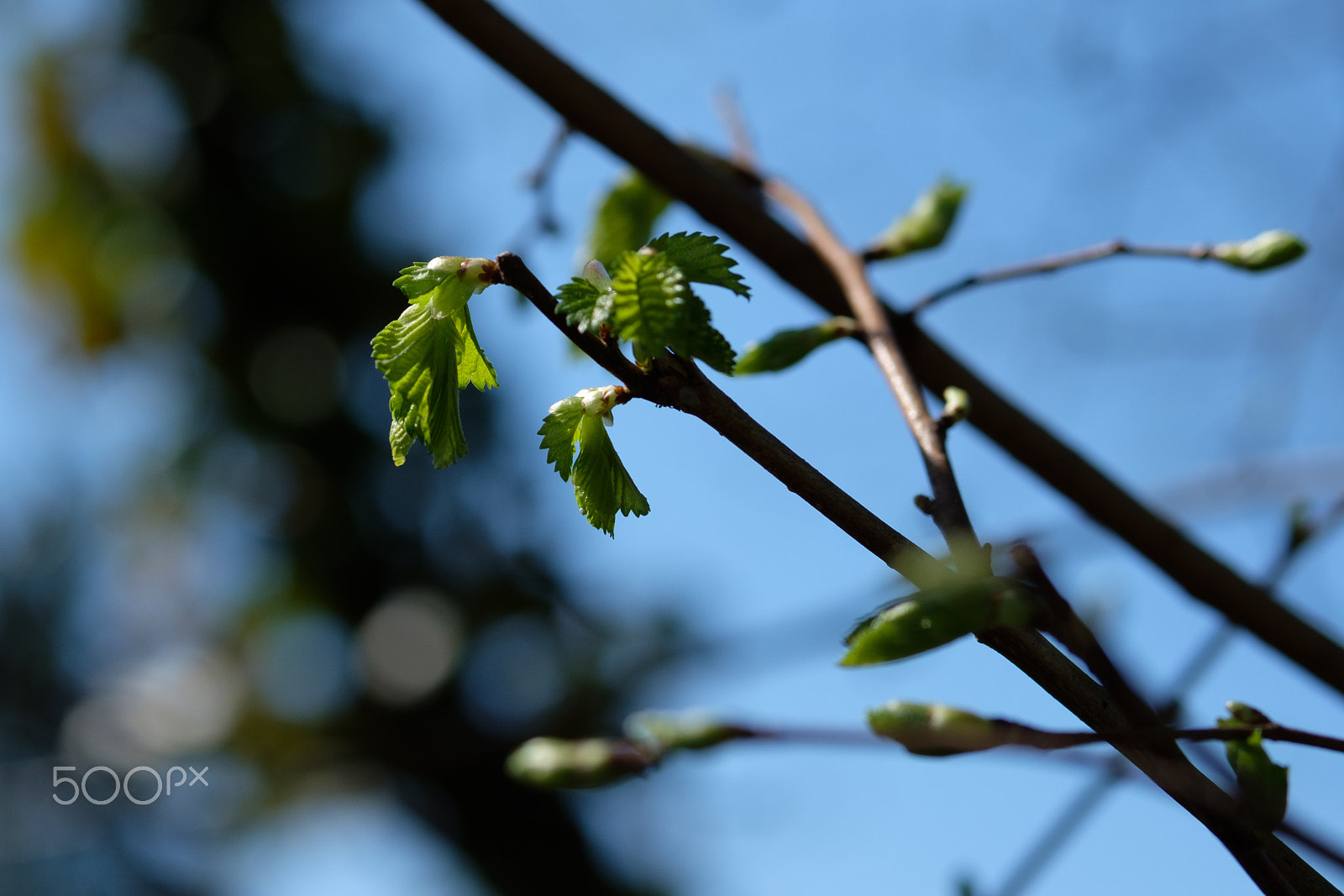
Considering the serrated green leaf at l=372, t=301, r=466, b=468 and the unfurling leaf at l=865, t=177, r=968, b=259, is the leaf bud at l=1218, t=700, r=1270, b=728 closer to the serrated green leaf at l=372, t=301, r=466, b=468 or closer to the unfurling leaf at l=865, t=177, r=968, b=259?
the serrated green leaf at l=372, t=301, r=466, b=468

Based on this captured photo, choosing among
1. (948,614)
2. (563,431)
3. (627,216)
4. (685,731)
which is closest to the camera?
(948,614)

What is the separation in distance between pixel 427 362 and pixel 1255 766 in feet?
1.24

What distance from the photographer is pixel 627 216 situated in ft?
2.86

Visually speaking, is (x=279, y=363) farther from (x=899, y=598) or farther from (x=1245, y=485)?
(x=899, y=598)

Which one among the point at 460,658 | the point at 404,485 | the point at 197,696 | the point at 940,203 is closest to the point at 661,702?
the point at 460,658

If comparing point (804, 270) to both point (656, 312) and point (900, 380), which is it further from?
point (656, 312)

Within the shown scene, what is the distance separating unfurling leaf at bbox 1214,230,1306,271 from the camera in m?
0.63

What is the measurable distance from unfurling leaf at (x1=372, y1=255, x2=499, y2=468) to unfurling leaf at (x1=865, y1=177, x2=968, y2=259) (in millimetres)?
464

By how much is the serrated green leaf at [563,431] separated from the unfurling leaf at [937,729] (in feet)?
0.57

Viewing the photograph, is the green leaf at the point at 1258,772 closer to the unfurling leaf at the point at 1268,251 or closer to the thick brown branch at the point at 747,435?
the thick brown branch at the point at 747,435

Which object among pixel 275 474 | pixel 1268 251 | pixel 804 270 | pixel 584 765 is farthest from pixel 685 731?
pixel 275 474

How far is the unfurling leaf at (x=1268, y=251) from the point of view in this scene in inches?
25.0

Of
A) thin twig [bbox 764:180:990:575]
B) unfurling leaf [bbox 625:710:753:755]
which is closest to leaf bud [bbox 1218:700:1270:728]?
thin twig [bbox 764:180:990:575]

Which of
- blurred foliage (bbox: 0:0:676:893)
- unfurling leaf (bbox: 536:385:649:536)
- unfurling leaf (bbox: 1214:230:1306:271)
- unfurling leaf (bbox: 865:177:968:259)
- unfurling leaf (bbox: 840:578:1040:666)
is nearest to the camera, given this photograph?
unfurling leaf (bbox: 840:578:1040:666)
